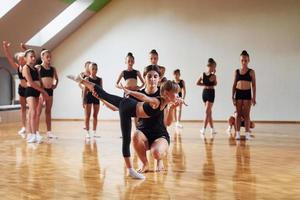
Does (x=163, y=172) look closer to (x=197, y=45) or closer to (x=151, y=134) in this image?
(x=151, y=134)

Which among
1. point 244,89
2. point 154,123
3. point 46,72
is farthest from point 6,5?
point 154,123

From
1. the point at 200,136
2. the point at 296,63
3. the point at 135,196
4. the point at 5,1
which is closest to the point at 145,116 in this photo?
the point at 135,196

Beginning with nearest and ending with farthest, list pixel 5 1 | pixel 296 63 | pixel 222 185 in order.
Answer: pixel 222 185, pixel 5 1, pixel 296 63

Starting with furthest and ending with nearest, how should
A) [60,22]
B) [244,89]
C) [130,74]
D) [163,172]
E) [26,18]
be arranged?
[60,22] < [26,18] < [130,74] < [244,89] < [163,172]

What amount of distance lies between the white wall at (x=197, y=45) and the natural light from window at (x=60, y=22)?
617 mm

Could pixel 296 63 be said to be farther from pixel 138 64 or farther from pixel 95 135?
pixel 95 135

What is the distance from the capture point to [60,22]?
10.4 metres

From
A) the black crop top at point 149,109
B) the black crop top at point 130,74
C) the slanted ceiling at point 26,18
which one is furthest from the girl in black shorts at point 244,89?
the slanted ceiling at point 26,18

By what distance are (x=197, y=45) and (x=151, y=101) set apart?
22.2 feet

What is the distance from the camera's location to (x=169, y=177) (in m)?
3.80

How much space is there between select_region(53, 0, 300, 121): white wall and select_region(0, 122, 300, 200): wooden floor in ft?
10.6

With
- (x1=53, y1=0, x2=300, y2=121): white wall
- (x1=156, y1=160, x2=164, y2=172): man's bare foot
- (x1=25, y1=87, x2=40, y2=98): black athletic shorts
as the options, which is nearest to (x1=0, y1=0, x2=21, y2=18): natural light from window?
(x1=25, y1=87, x2=40, y2=98): black athletic shorts

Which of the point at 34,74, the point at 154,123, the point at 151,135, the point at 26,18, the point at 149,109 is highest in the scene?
the point at 26,18

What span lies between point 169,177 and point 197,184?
1.18 ft
